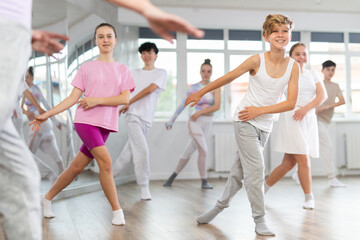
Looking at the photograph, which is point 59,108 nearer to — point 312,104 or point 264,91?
point 264,91

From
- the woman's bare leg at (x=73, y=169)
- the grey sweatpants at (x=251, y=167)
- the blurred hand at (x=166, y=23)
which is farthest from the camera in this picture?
the woman's bare leg at (x=73, y=169)

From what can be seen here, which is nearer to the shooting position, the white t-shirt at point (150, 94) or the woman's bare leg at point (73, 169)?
the woman's bare leg at point (73, 169)

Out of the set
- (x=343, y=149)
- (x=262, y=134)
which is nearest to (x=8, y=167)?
(x=262, y=134)

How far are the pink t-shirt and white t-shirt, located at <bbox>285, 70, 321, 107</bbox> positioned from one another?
155 centimetres

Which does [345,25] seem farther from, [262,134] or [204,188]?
[262,134]

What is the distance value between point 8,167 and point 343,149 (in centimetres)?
683

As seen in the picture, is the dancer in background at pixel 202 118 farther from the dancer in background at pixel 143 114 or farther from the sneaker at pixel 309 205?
the sneaker at pixel 309 205

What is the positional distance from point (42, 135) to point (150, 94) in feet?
3.65

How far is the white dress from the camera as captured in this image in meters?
3.85

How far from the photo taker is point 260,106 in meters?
2.82

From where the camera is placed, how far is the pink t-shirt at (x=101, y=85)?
3.12 metres

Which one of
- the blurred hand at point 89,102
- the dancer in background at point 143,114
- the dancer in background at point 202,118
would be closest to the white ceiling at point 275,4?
the dancer in background at point 202,118

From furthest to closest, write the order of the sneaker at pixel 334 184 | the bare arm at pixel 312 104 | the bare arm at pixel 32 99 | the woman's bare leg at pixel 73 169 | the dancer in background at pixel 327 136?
the dancer in background at pixel 327 136 < the sneaker at pixel 334 184 < the bare arm at pixel 32 99 < the bare arm at pixel 312 104 < the woman's bare leg at pixel 73 169

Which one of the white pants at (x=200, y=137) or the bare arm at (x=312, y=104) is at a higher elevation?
the bare arm at (x=312, y=104)
